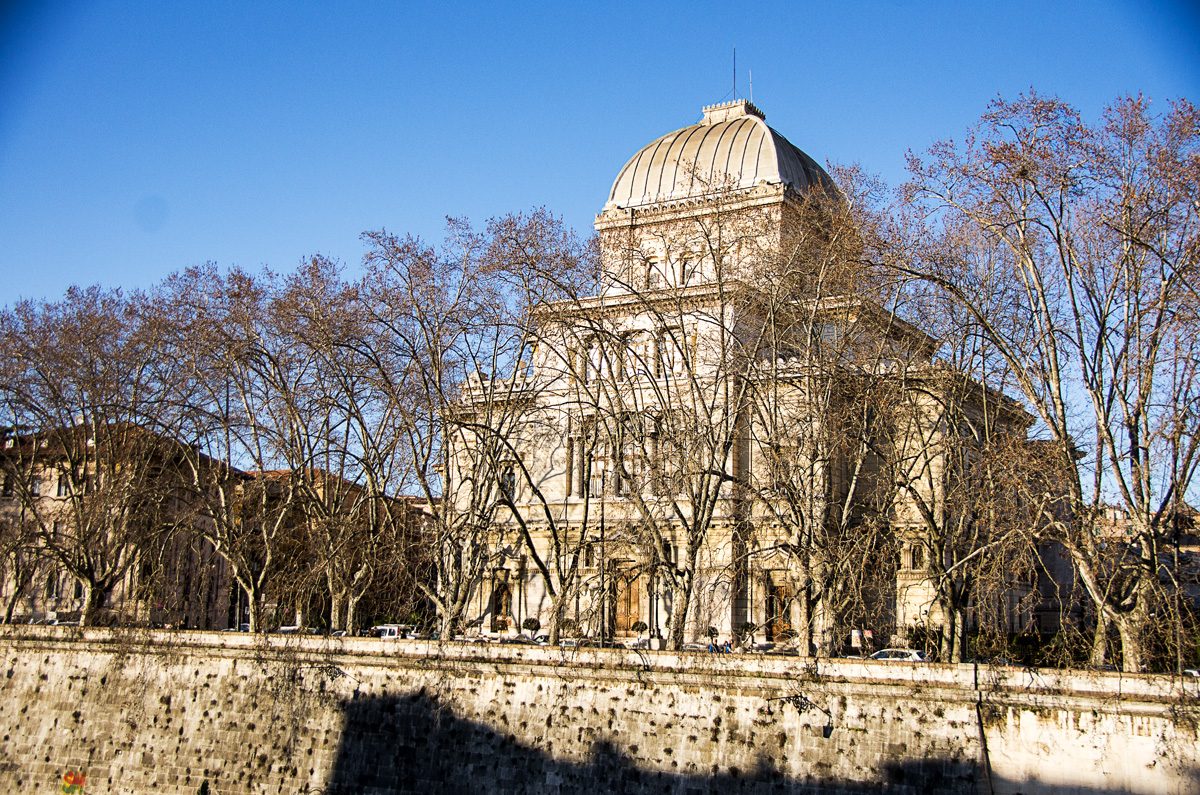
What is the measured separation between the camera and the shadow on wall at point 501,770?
2292 cm

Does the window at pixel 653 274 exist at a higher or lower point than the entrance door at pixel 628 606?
higher

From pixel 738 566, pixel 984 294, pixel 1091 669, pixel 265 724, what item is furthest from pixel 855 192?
pixel 265 724

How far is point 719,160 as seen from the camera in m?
47.1

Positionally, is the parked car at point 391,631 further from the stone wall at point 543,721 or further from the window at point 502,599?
the window at point 502,599

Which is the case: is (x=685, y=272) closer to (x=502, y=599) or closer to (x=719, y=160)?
(x=719, y=160)

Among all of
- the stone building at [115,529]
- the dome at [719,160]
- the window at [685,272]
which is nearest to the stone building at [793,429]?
the window at [685,272]

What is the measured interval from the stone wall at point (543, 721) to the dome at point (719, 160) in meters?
22.2

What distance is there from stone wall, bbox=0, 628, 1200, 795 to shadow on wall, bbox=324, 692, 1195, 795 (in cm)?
4

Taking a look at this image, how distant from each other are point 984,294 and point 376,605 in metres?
26.2

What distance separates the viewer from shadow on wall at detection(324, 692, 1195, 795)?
2292 centimetres

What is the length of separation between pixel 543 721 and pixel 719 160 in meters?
26.1

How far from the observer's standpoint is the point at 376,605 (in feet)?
148

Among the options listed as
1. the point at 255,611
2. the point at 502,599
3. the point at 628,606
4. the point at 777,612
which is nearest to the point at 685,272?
the point at 777,612

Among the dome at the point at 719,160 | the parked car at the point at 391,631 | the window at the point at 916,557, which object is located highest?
the dome at the point at 719,160
